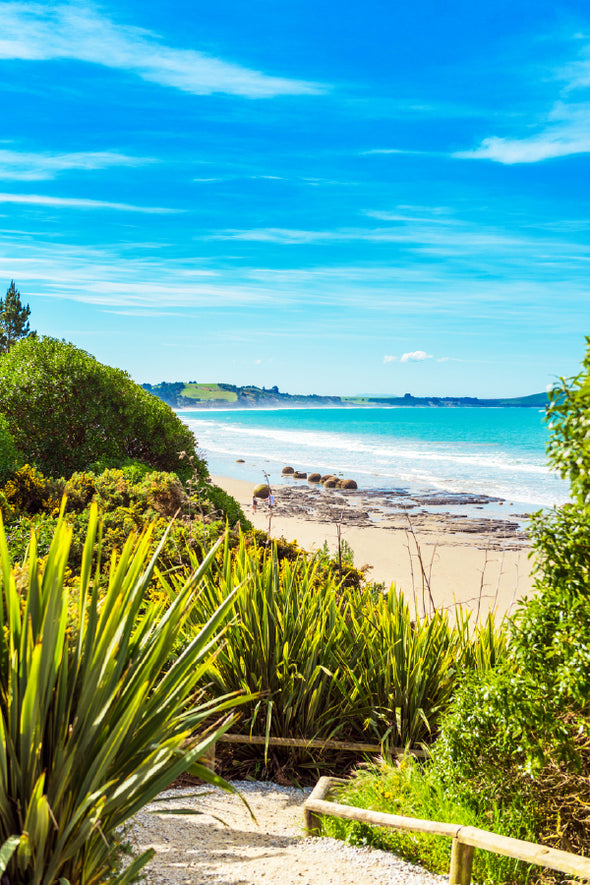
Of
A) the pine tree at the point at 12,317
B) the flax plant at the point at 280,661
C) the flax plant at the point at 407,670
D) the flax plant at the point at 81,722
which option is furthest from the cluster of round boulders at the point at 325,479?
the flax plant at the point at 81,722

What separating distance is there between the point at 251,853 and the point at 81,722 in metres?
1.56

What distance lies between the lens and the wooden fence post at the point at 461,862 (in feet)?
10.8

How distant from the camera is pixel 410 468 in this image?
4666 cm

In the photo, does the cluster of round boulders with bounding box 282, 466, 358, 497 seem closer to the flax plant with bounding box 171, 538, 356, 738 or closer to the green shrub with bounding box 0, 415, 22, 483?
the green shrub with bounding box 0, 415, 22, 483

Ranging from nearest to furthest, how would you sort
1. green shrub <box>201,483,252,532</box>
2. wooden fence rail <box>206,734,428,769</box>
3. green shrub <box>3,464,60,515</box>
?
wooden fence rail <box>206,734,428,769</box>
green shrub <box>3,464,60,515</box>
green shrub <box>201,483,252,532</box>

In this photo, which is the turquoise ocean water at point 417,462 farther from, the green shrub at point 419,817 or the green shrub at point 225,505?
the green shrub at point 419,817

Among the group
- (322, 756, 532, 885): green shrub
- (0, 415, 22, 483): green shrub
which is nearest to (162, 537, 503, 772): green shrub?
(322, 756, 532, 885): green shrub

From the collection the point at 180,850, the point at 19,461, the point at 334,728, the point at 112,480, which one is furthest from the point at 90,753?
the point at 19,461

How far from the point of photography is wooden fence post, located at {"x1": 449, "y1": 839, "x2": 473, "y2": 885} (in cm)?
330

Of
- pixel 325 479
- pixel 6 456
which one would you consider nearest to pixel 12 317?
pixel 325 479

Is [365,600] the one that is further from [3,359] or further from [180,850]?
[3,359]

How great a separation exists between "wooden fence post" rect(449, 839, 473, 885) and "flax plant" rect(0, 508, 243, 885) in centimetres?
138

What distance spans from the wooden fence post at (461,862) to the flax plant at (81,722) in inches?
54.3

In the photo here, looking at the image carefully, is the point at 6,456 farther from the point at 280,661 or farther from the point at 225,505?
the point at 280,661
